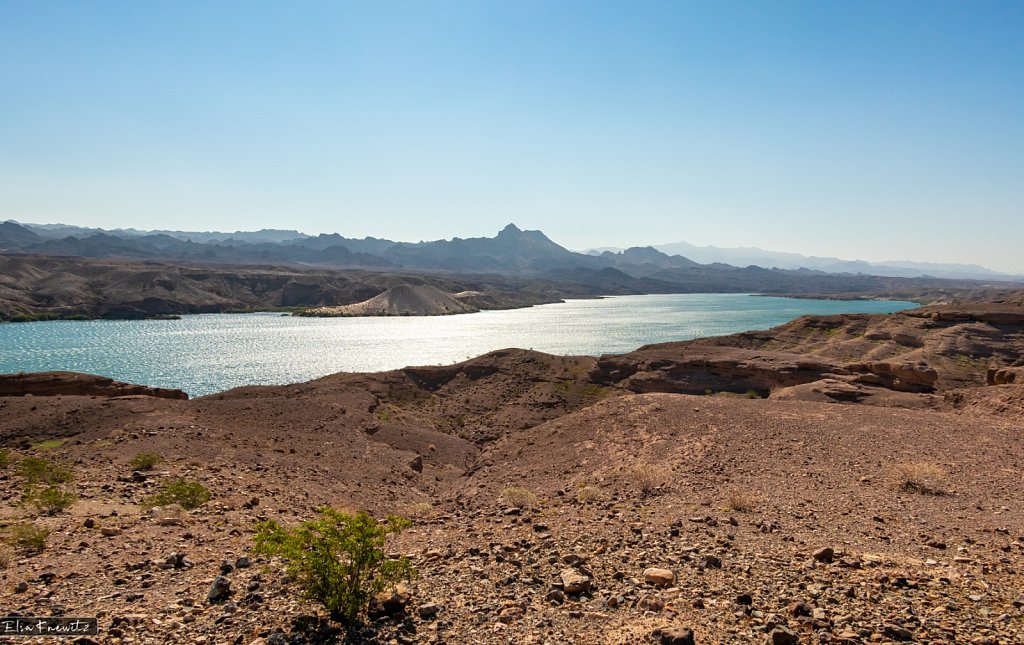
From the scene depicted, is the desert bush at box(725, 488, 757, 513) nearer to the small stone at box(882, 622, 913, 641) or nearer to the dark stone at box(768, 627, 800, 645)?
the small stone at box(882, 622, 913, 641)

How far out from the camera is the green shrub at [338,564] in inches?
303

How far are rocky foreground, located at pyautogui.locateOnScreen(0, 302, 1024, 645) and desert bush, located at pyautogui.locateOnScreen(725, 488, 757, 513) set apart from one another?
0.08m

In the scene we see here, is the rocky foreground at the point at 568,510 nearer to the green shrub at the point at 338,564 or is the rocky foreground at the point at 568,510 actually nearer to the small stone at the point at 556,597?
the small stone at the point at 556,597

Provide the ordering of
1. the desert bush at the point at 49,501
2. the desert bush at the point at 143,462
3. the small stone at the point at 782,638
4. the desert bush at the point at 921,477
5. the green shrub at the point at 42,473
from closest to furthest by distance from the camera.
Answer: the small stone at the point at 782,638 < the desert bush at the point at 49,501 < the desert bush at the point at 921,477 < the green shrub at the point at 42,473 < the desert bush at the point at 143,462

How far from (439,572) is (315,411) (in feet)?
68.8

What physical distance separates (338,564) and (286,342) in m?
90.8

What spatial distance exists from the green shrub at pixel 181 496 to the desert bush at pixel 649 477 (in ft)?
41.4

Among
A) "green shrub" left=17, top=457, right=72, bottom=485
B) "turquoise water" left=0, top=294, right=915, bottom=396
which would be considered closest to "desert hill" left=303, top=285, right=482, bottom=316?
"turquoise water" left=0, top=294, right=915, bottom=396

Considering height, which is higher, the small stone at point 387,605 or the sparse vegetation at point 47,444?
the small stone at point 387,605

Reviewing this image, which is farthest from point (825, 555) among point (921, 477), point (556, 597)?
point (921, 477)

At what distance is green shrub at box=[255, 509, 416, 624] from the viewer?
7.69 m

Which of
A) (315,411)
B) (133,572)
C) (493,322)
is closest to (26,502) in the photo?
(133,572)

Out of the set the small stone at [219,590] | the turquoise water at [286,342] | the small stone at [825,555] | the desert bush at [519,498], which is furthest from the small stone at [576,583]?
the turquoise water at [286,342]

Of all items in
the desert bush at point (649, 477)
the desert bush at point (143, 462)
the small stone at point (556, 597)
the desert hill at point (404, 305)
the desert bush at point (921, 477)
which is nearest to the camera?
the small stone at point (556, 597)
